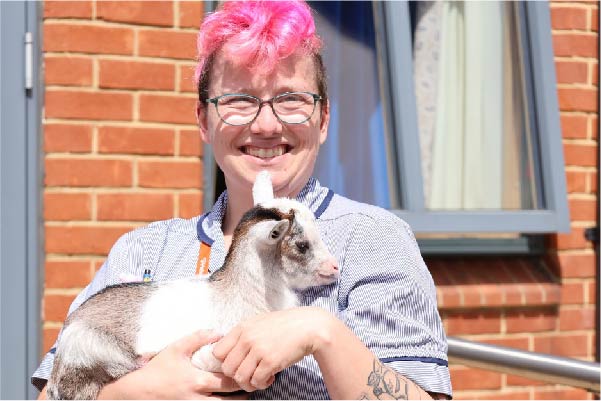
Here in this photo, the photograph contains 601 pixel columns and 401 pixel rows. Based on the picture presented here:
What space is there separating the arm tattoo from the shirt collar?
53cm

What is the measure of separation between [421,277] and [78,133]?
92.3 inches

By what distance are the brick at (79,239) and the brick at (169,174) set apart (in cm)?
32

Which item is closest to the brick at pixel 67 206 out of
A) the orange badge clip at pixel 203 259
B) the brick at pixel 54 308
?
the brick at pixel 54 308

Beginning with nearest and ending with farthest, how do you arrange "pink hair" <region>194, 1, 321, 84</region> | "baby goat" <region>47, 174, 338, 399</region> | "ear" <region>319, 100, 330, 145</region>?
"baby goat" <region>47, 174, 338, 399</region> < "pink hair" <region>194, 1, 321, 84</region> < "ear" <region>319, 100, 330, 145</region>

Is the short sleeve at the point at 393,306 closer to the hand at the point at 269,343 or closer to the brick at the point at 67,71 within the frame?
the hand at the point at 269,343

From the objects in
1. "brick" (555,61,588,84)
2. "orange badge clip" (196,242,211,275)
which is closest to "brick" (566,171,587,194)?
"brick" (555,61,588,84)

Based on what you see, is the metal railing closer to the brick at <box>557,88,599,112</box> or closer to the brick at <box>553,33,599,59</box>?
the brick at <box>557,88,599,112</box>

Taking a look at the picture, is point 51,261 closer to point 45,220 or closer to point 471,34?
point 45,220

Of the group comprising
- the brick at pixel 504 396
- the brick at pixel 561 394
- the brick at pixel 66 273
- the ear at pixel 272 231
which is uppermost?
the ear at pixel 272 231

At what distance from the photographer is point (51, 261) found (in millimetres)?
3887

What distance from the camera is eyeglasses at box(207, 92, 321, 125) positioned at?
229cm

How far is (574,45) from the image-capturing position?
15.7ft

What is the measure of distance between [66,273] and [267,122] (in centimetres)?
204

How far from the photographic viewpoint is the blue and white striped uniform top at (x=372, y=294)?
6.70 feet
